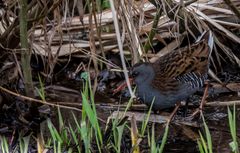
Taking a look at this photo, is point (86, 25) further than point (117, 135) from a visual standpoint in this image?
Yes

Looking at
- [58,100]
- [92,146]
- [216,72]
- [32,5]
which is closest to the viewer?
[92,146]

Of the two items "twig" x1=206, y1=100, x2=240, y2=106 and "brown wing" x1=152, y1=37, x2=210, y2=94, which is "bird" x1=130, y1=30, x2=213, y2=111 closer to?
"brown wing" x1=152, y1=37, x2=210, y2=94

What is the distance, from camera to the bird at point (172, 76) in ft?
17.0

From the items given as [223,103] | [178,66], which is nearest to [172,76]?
[178,66]

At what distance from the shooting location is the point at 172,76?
5.33m

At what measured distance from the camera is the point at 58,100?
223 inches

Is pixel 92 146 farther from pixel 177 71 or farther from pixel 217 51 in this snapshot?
pixel 217 51

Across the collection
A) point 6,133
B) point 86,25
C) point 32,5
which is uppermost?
point 32,5

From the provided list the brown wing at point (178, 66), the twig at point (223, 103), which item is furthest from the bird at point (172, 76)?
the twig at point (223, 103)

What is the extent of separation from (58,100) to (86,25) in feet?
3.10

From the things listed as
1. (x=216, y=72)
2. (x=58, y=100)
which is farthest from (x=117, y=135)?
(x=216, y=72)

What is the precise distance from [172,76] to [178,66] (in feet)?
0.33

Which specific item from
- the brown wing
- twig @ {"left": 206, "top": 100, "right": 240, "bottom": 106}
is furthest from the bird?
twig @ {"left": 206, "top": 100, "right": 240, "bottom": 106}

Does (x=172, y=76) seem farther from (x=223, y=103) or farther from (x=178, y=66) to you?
(x=223, y=103)
